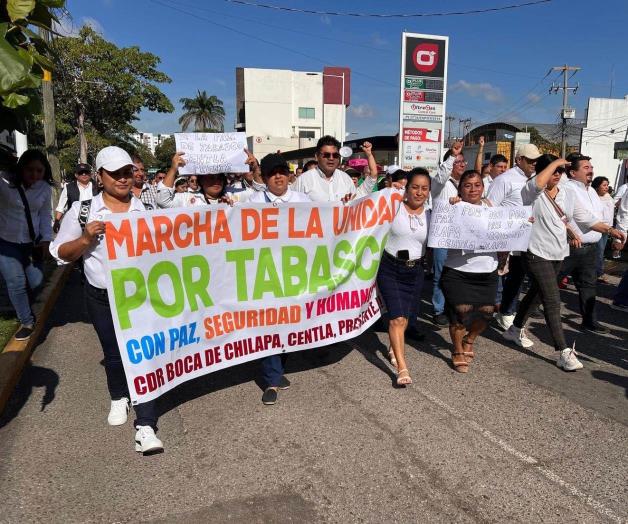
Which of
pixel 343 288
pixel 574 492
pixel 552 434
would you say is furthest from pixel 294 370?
pixel 574 492

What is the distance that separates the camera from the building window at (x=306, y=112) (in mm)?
73375

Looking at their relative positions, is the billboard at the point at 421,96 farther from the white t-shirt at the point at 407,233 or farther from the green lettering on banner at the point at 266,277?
the green lettering on banner at the point at 266,277

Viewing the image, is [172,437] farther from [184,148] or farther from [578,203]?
[578,203]

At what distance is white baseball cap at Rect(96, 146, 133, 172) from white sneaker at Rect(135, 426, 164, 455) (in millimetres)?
1707

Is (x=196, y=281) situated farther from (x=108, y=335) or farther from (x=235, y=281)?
(x=108, y=335)

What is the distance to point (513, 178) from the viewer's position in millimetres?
5488

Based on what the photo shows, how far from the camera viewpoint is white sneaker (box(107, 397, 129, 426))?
3752 mm

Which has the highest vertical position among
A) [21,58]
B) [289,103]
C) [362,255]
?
[289,103]

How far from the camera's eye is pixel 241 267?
397 cm

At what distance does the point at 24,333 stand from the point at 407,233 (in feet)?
13.0

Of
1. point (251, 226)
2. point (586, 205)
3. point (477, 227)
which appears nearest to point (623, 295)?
point (586, 205)

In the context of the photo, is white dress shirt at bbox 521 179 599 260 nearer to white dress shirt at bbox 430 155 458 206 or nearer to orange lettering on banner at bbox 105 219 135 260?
white dress shirt at bbox 430 155 458 206

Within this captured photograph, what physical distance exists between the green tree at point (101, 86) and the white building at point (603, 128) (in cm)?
3297

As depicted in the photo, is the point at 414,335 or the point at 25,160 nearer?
the point at 25,160
